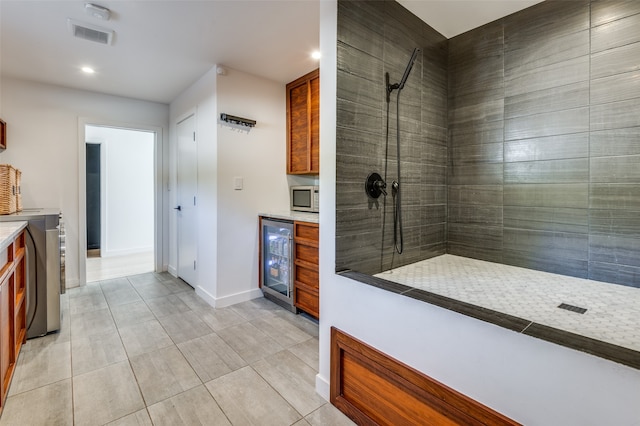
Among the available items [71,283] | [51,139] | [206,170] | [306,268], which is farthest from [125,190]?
[306,268]

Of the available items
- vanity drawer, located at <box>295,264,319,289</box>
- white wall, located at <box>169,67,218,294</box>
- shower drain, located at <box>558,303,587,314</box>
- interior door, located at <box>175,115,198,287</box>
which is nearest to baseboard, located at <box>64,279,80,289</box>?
interior door, located at <box>175,115,198,287</box>

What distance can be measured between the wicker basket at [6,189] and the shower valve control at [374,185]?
2.66 m

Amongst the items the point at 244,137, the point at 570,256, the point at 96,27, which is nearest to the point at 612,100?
the point at 570,256

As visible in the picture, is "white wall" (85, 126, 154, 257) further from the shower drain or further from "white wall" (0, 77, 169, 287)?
the shower drain

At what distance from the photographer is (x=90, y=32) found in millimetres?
2250

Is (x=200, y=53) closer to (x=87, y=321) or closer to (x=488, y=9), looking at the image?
(x=488, y=9)

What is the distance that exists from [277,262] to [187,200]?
57.3 inches

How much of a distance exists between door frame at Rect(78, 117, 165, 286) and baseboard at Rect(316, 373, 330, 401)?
3.37m

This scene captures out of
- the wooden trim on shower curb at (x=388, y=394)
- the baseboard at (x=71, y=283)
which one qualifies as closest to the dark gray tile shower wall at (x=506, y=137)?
the wooden trim on shower curb at (x=388, y=394)

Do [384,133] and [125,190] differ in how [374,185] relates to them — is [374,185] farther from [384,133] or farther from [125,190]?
[125,190]

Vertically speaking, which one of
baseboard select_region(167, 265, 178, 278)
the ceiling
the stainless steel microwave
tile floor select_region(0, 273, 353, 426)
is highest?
the ceiling

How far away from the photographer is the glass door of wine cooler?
282 centimetres

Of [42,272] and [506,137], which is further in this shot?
[42,272]

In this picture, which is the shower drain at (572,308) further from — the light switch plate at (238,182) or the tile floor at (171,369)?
the light switch plate at (238,182)
